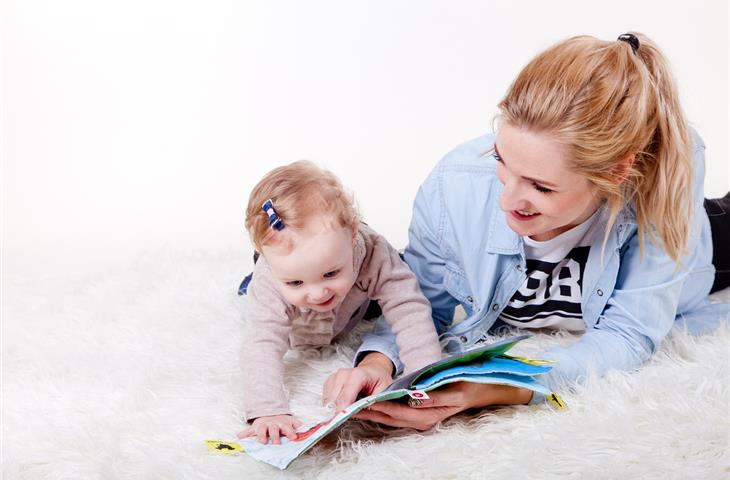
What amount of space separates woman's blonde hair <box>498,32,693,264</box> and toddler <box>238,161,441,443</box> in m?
0.42

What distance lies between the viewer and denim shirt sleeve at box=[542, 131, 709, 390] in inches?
76.6

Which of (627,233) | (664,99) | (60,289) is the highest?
(664,99)

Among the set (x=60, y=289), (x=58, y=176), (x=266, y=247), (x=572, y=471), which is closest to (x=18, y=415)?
(x=266, y=247)

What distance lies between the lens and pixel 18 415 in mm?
1892

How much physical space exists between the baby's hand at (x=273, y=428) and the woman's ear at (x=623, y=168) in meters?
0.79

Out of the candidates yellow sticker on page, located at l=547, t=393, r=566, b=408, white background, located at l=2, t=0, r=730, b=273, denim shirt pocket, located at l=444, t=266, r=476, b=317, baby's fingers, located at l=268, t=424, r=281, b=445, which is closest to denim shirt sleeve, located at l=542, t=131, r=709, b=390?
yellow sticker on page, located at l=547, t=393, r=566, b=408

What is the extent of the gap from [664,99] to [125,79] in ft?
8.63

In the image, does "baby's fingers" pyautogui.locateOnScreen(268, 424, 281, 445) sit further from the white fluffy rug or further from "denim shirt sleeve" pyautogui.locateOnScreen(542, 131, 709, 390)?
"denim shirt sleeve" pyautogui.locateOnScreen(542, 131, 709, 390)

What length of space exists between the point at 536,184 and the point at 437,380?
44 centimetres

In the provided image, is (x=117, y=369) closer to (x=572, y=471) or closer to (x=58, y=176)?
(x=572, y=471)

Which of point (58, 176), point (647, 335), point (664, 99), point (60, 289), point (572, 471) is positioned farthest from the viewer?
point (58, 176)

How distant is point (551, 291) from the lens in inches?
84.0

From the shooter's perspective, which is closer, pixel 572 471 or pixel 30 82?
pixel 572 471

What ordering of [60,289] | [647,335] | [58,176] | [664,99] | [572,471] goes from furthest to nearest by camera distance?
[58,176] < [60,289] < [647,335] < [664,99] < [572,471]
